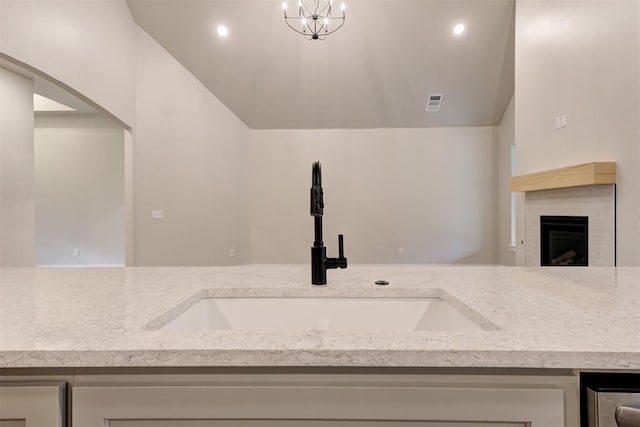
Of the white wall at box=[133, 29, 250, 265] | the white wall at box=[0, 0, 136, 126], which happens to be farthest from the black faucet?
the white wall at box=[133, 29, 250, 265]

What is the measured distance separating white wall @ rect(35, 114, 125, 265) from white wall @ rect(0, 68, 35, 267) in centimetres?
264

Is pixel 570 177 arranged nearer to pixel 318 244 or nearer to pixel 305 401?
pixel 318 244

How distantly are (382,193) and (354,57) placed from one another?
8.13 feet

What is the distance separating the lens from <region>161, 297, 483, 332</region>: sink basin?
92 cm

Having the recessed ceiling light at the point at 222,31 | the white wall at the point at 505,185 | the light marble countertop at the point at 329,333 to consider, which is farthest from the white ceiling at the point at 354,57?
the light marble countertop at the point at 329,333

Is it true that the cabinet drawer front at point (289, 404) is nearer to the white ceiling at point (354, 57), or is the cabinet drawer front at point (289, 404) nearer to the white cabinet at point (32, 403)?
the white cabinet at point (32, 403)

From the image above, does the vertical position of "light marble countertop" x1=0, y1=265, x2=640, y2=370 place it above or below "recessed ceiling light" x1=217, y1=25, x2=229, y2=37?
below

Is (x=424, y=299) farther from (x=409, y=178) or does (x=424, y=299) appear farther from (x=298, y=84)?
(x=409, y=178)

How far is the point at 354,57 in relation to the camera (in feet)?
16.5

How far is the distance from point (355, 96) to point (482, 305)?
212 inches

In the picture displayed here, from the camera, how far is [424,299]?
0.93 meters

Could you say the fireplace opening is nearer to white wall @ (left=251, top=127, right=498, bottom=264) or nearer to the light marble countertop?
the light marble countertop

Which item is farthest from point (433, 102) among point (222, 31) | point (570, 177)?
point (222, 31)

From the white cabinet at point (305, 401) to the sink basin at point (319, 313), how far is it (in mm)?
403
